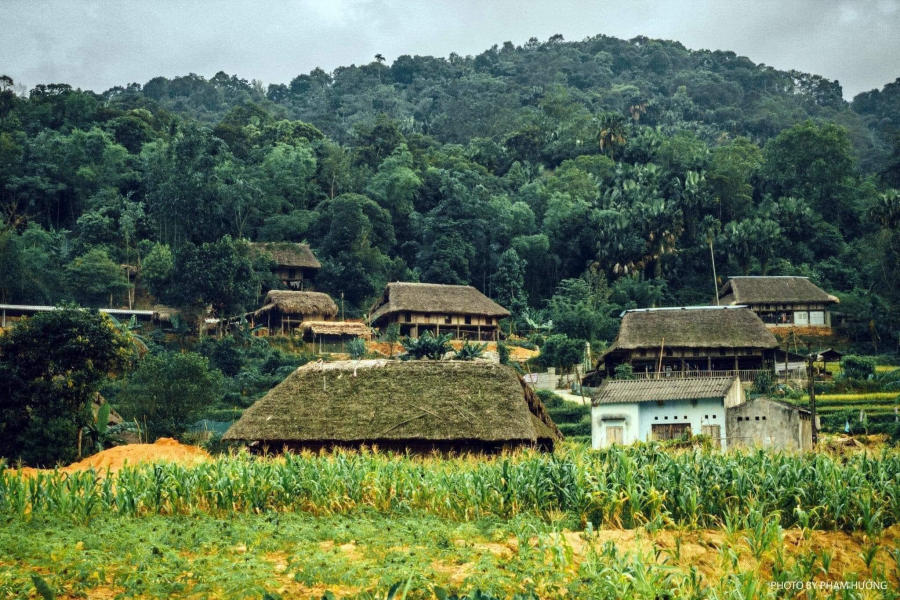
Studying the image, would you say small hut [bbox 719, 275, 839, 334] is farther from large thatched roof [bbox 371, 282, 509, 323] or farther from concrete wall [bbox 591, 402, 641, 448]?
concrete wall [bbox 591, 402, 641, 448]

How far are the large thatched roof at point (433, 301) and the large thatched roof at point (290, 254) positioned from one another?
17.8 ft

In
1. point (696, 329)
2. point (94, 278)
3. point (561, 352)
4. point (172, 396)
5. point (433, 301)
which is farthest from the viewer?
point (433, 301)

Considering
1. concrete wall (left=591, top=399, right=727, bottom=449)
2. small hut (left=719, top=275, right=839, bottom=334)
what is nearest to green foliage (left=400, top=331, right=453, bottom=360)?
concrete wall (left=591, top=399, right=727, bottom=449)

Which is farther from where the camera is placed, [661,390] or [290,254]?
[290,254]

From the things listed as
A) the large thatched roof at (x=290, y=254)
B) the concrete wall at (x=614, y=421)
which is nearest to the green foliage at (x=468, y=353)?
the concrete wall at (x=614, y=421)

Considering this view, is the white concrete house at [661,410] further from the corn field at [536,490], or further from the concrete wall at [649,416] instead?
the corn field at [536,490]

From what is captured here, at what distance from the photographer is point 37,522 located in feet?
42.6

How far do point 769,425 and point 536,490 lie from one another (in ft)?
43.9

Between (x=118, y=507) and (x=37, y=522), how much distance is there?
3.90 feet

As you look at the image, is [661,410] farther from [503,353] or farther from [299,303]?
[299,303]

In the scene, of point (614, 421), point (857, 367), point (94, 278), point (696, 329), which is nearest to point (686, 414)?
point (614, 421)

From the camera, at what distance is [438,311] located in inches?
1863

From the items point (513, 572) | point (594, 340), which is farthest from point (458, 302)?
point (513, 572)

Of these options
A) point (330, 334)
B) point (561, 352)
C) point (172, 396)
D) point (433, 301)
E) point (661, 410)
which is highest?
point (433, 301)
